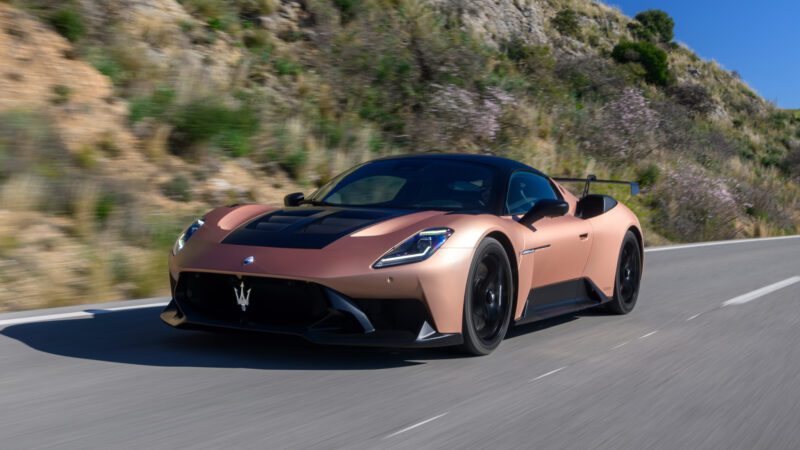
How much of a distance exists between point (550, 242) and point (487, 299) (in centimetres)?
89

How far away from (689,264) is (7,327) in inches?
349

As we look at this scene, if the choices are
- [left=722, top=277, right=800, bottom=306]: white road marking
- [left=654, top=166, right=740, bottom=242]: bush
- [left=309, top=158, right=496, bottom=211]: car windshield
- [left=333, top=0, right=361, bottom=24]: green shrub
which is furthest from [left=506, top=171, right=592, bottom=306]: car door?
[left=654, top=166, right=740, bottom=242]: bush

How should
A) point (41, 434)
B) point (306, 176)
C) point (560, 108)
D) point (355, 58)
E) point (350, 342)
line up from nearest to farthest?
point (41, 434)
point (350, 342)
point (306, 176)
point (355, 58)
point (560, 108)

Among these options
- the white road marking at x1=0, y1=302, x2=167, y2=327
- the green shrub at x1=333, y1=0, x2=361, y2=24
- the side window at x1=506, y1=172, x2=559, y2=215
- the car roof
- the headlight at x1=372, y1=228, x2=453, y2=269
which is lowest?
the white road marking at x1=0, y1=302, x2=167, y2=327

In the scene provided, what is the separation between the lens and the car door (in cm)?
614

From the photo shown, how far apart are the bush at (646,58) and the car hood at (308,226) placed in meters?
38.8

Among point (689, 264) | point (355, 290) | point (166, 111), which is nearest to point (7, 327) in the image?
point (355, 290)

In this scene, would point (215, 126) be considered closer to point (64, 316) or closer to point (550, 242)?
point (64, 316)

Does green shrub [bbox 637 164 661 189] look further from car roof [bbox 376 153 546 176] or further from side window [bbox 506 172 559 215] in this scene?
car roof [bbox 376 153 546 176]

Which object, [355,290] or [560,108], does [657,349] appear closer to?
[355,290]

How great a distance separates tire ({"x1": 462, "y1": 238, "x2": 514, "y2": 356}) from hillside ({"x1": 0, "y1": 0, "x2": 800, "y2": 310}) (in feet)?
11.6

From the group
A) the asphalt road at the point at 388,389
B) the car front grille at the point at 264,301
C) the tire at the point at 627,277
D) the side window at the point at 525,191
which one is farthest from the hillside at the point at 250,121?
the tire at the point at 627,277

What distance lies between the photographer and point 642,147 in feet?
75.8

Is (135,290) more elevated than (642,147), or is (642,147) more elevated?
(642,147)
